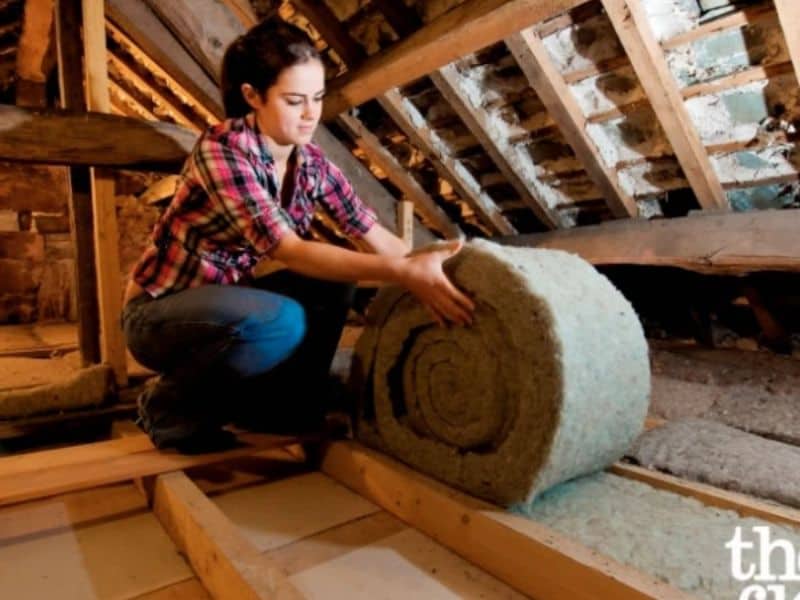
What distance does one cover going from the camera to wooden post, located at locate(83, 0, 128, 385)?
6.98 feet

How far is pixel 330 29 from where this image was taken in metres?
2.43

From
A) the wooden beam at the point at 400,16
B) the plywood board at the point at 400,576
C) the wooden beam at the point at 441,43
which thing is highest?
the wooden beam at the point at 400,16

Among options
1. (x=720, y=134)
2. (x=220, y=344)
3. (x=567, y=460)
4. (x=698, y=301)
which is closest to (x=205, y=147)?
(x=220, y=344)

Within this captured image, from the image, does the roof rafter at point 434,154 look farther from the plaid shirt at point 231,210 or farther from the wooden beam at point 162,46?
the plaid shirt at point 231,210

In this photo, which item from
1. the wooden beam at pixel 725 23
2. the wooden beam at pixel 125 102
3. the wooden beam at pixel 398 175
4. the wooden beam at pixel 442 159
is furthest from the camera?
the wooden beam at pixel 125 102


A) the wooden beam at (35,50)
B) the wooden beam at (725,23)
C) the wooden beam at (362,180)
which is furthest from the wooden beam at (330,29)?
the wooden beam at (35,50)

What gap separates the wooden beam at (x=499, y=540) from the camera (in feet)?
2.87

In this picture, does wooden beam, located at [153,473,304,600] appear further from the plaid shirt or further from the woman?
the plaid shirt

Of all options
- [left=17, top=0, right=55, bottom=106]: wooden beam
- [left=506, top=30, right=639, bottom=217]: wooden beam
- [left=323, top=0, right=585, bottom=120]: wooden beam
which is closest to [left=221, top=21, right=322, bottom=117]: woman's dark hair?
[left=323, top=0, right=585, bottom=120]: wooden beam

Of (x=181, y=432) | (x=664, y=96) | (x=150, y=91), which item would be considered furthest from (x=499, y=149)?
(x=150, y=91)

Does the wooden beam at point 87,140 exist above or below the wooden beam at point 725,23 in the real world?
below

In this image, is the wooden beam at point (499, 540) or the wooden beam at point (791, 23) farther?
the wooden beam at point (791, 23)

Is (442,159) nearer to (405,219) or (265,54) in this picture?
(405,219)

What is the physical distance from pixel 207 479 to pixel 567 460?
0.94m
